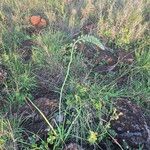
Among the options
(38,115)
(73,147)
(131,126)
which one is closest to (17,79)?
(38,115)

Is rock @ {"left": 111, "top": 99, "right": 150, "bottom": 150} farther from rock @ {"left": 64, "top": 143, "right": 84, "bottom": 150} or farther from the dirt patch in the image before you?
the dirt patch

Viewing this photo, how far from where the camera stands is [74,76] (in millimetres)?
3244

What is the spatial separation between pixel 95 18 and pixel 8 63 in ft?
4.33

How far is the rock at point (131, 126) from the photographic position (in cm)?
265

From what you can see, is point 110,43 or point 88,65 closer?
point 88,65

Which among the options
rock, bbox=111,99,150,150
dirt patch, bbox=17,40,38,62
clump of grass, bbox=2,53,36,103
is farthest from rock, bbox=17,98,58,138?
dirt patch, bbox=17,40,38,62

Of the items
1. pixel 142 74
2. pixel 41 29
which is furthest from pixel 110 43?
pixel 41 29

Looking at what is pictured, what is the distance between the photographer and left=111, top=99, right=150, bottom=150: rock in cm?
265

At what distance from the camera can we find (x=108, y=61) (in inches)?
139

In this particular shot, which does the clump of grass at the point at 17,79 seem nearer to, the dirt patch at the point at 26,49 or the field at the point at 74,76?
the field at the point at 74,76

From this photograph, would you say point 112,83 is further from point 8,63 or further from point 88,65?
point 8,63

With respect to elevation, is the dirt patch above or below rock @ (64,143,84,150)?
above

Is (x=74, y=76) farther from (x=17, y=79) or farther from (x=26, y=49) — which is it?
(x=26, y=49)

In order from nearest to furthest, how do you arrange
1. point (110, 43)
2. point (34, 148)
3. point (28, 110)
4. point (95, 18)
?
point (34, 148) < point (28, 110) < point (110, 43) < point (95, 18)
